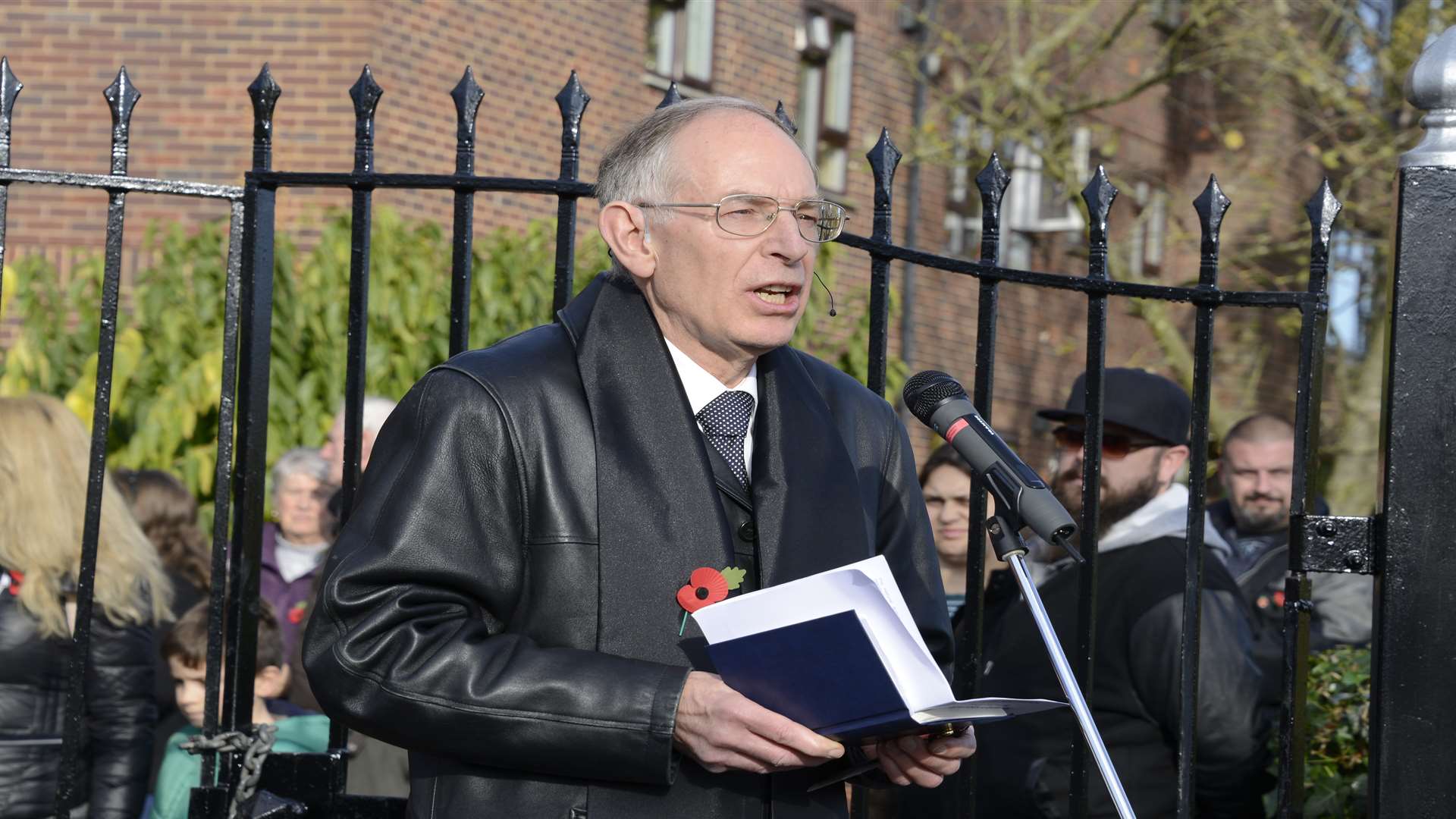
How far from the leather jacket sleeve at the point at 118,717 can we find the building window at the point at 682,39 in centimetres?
981

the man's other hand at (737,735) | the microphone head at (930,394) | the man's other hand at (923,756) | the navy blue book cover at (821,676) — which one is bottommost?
the man's other hand at (923,756)

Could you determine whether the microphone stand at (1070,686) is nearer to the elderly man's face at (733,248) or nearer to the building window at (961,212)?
the elderly man's face at (733,248)

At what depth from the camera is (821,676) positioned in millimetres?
2309

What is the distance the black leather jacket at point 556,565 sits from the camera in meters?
2.43

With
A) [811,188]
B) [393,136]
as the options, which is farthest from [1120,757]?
[393,136]

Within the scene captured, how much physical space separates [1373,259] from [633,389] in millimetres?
14563

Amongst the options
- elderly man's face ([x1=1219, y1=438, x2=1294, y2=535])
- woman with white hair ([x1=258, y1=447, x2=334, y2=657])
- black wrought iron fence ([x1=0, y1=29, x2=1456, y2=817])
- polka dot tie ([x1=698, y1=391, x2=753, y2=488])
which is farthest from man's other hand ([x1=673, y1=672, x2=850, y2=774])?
elderly man's face ([x1=1219, y1=438, x2=1294, y2=535])

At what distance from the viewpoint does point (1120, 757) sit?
4.10 metres

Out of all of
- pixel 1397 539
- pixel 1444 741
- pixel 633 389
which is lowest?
pixel 1444 741

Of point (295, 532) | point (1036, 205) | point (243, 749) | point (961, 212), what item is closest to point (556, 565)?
point (243, 749)

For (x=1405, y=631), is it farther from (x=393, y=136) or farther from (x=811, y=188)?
(x=393, y=136)

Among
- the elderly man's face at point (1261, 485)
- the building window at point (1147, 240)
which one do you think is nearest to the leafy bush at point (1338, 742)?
the elderly man's face at point (1261, 485)

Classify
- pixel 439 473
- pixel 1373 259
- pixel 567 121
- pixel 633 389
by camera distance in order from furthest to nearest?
1. pixel 1373 259
2. pixel 567 121
3. pixel 633 389
4. pixel 439 473

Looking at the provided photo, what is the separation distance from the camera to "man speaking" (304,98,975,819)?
2.43 meters
